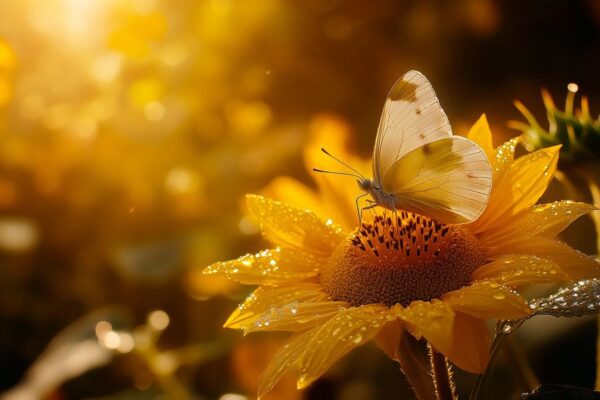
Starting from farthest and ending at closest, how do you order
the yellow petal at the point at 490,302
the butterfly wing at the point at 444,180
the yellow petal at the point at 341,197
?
the yellow petal at the point at 341,197 < the butterfly wing at the point at 444,180 < the yellow petal at the point at 490,302

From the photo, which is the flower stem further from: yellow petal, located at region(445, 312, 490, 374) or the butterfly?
the butterfly

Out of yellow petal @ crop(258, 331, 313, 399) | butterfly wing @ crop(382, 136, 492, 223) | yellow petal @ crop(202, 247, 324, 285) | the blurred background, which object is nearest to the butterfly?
butterfly wing @ crop(382, 136, 492, 223)

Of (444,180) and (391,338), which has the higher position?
(444,180)

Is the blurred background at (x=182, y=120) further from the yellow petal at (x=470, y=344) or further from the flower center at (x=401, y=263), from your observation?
the yellow petal at (x=470, y=344)

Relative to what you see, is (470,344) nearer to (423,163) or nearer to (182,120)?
(423,163)

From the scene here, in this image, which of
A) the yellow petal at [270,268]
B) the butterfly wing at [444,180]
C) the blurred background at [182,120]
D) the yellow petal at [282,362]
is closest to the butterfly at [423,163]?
the butterfly wing at [444,180]

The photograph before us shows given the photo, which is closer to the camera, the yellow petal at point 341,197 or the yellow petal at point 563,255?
the yellow petal at point 563,255

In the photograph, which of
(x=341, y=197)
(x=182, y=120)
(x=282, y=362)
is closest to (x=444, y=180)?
(x=341, y=197)
